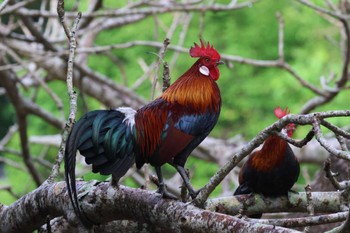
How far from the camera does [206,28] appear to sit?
1209 centimetres

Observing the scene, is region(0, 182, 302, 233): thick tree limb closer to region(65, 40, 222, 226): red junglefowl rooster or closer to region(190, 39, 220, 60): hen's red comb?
region(65, 40, 222, 226): red junglefowl rooster

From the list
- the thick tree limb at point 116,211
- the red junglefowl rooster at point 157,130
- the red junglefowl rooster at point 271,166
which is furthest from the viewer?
the red junglefowl rooster at point 271,166

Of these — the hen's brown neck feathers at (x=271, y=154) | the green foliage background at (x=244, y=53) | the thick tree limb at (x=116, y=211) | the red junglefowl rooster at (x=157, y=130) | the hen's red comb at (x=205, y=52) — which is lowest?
the thick tree limb at (x=116, y=211)

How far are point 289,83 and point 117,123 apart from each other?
7545 millimetres

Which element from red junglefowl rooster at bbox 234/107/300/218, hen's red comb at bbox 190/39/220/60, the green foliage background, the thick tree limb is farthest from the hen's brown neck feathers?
the green foliage background

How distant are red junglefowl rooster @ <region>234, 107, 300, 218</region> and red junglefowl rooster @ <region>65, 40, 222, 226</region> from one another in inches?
34.9

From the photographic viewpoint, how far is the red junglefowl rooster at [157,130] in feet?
11.0

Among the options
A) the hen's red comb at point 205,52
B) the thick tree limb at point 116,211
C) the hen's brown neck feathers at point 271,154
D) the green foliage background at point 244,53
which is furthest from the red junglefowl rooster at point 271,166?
the green foliage background at point 244,53

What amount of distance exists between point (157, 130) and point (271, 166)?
3.91 ft

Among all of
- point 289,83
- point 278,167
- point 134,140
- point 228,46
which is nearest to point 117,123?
point 134,140

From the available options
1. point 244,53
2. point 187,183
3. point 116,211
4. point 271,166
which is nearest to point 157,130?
point 187,183

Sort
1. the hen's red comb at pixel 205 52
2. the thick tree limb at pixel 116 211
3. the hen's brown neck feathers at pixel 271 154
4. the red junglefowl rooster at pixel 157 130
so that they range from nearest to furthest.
Result: the thick tree limb at pixel 116 211 < the red junglefowl rooster at pixel 157 130 < the hen's red comb at pixel 205 52 < the hen's brown neck feathers at pixel 271 154

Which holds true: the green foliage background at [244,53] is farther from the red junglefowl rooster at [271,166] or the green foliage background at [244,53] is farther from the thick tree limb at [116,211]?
the thick tree limb at [116,211]

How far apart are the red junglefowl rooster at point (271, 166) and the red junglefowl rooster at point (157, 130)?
888 millimetres
